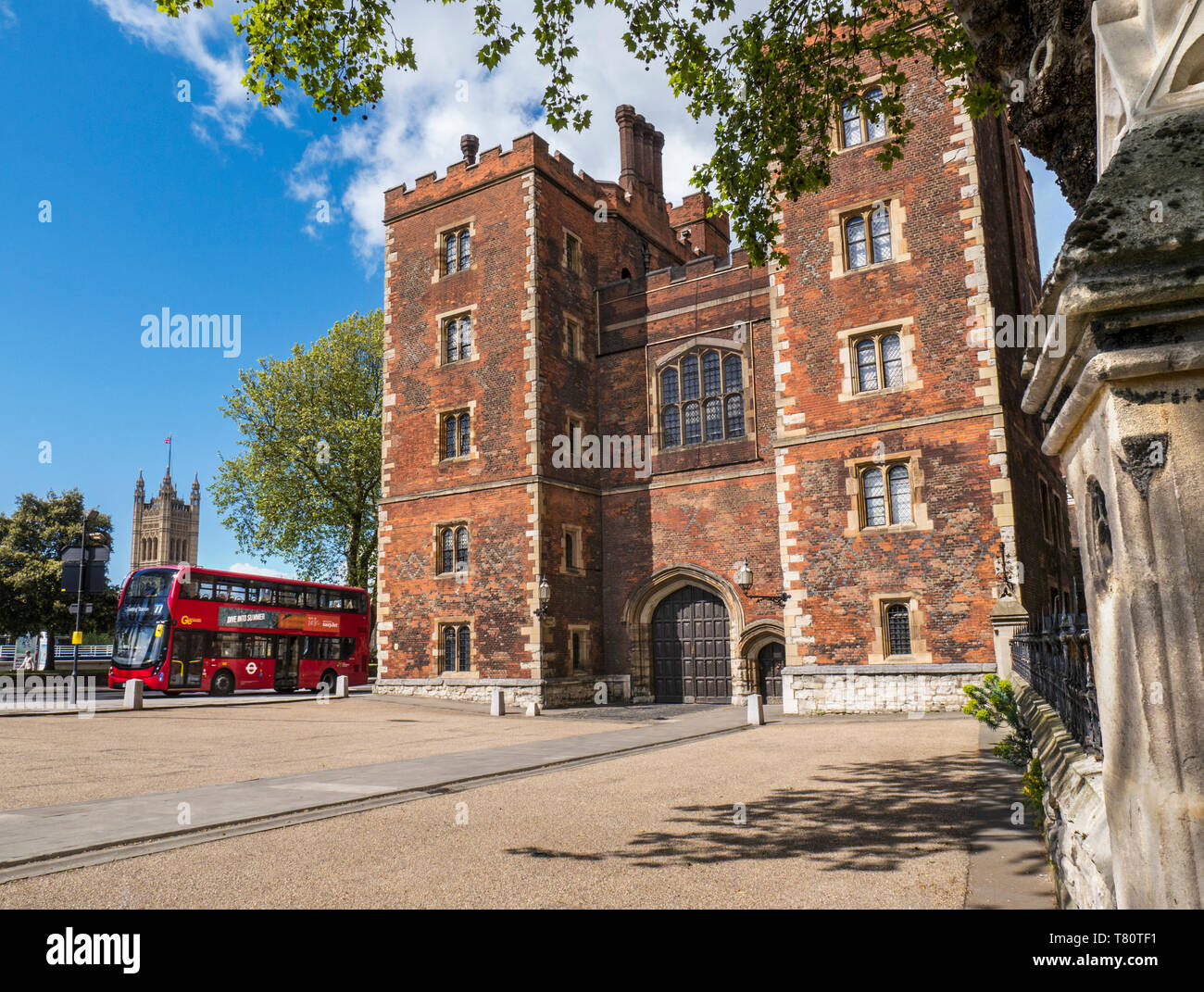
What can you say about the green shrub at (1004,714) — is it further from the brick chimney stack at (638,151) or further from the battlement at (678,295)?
the brick chimney stack at (638,151)

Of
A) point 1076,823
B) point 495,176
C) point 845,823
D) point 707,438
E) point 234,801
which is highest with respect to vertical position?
point 495,176

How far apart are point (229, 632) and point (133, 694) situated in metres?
6.30

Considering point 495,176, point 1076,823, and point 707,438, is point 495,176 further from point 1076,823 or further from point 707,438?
point 1076,823

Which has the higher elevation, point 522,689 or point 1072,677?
point 1072,677

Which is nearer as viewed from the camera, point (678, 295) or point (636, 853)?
point (636, 853)

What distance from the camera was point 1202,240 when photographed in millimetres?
1712

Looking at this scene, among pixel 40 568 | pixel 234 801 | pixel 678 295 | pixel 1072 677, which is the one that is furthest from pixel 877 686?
pixel 40 568

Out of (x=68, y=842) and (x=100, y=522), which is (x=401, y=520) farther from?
(x=100, y=522)

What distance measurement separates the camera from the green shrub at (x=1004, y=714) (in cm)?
832

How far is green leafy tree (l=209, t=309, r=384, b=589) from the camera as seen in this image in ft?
123

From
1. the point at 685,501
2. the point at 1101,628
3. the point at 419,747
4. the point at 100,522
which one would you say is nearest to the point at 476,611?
the point at 685,501

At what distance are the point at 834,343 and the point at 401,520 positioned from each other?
14.4m

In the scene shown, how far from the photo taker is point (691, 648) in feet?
79.3

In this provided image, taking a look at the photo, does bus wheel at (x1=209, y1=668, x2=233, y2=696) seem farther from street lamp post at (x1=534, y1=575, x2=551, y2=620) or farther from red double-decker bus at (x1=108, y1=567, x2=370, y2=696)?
street lamp post at (x1=534, y1=575, x2=551, y2=620)
